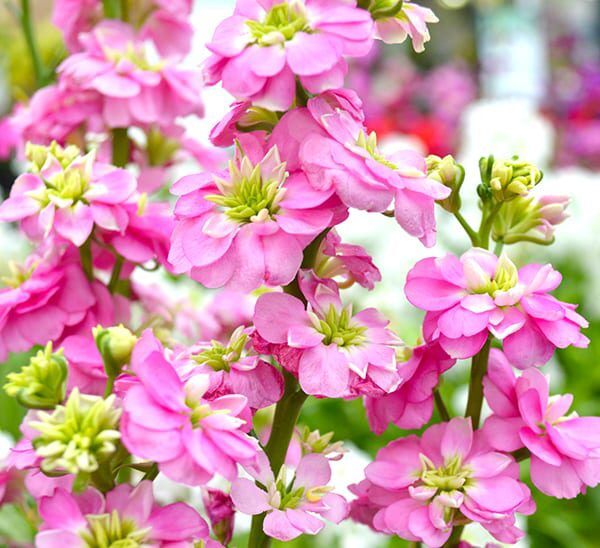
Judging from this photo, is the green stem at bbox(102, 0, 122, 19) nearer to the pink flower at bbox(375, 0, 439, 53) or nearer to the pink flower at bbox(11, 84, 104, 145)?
the pink flower at bbox(11, 84, 104, 145)

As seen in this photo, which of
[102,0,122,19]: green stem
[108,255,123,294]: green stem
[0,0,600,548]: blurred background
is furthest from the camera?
[0,0,600,548]: blurred background

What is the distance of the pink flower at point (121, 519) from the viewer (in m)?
0.31

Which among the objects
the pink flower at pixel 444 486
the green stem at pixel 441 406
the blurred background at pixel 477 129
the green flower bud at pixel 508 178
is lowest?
the blurred background at pixel 477 129

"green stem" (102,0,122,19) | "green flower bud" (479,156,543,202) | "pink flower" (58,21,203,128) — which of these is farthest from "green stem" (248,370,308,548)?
"green stem" (102,0,122,19)

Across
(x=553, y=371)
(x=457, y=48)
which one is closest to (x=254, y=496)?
(x=553, y=371)

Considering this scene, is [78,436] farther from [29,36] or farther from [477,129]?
[477,129]

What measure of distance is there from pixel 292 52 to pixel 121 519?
0.18 m

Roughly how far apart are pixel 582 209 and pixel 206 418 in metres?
1.22

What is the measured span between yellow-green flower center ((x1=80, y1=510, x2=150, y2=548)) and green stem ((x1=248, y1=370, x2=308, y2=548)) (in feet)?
0.22

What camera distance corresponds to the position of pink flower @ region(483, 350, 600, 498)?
0.36 m

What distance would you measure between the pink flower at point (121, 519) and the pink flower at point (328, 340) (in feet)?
0.21

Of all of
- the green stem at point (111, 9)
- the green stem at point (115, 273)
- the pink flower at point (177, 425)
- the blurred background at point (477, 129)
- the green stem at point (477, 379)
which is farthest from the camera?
the blurred background at point (477, 129)

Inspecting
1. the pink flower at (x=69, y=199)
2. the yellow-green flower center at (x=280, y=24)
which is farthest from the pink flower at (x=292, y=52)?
the pink flower at (x=69, y=199)

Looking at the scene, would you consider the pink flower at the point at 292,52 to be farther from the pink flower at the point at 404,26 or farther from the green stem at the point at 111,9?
the green stem at the point at 111,9
